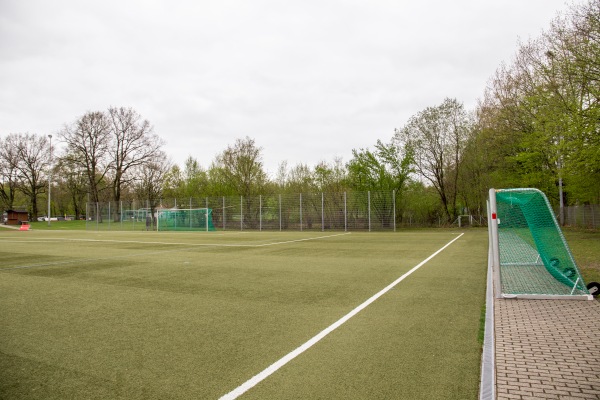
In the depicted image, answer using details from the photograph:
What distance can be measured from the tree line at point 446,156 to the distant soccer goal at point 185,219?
15.0ft

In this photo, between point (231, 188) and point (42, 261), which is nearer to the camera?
point (42, 261)

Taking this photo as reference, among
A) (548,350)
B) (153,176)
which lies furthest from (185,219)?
(548,350)

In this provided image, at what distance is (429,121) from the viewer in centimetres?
3506

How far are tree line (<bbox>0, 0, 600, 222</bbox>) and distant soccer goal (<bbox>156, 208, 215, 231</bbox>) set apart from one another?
180 inches

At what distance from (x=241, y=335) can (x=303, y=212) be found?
93.0 feet

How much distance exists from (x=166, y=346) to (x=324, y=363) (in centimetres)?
178

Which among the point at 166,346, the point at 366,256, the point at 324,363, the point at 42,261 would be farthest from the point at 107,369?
the point at 42,261

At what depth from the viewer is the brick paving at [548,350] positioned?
2.88m

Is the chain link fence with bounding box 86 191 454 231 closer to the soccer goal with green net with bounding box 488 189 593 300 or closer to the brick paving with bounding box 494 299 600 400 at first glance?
the soccer goal with green net with bounding box 488 189 593 300

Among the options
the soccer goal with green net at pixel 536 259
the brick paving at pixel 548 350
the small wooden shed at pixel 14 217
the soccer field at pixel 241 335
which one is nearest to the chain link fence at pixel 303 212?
the soccer goal with green net at pixel 536 259

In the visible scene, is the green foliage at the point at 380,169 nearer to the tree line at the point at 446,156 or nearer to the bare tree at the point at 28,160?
the tree line at the point at 446,156

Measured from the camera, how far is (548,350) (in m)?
3.67

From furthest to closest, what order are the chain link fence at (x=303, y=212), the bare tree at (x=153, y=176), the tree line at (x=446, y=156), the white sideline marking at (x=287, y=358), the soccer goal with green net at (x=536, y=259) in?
the bare tree at (x=153, y=176) → the chain link fence at (x=303, y=212) → the tree line at (x=446, y=156) → the soccer goal with green net at (x=536, y=259) → the white sideline marking at (x=287, y=358)

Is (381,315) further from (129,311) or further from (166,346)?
(129,311)
